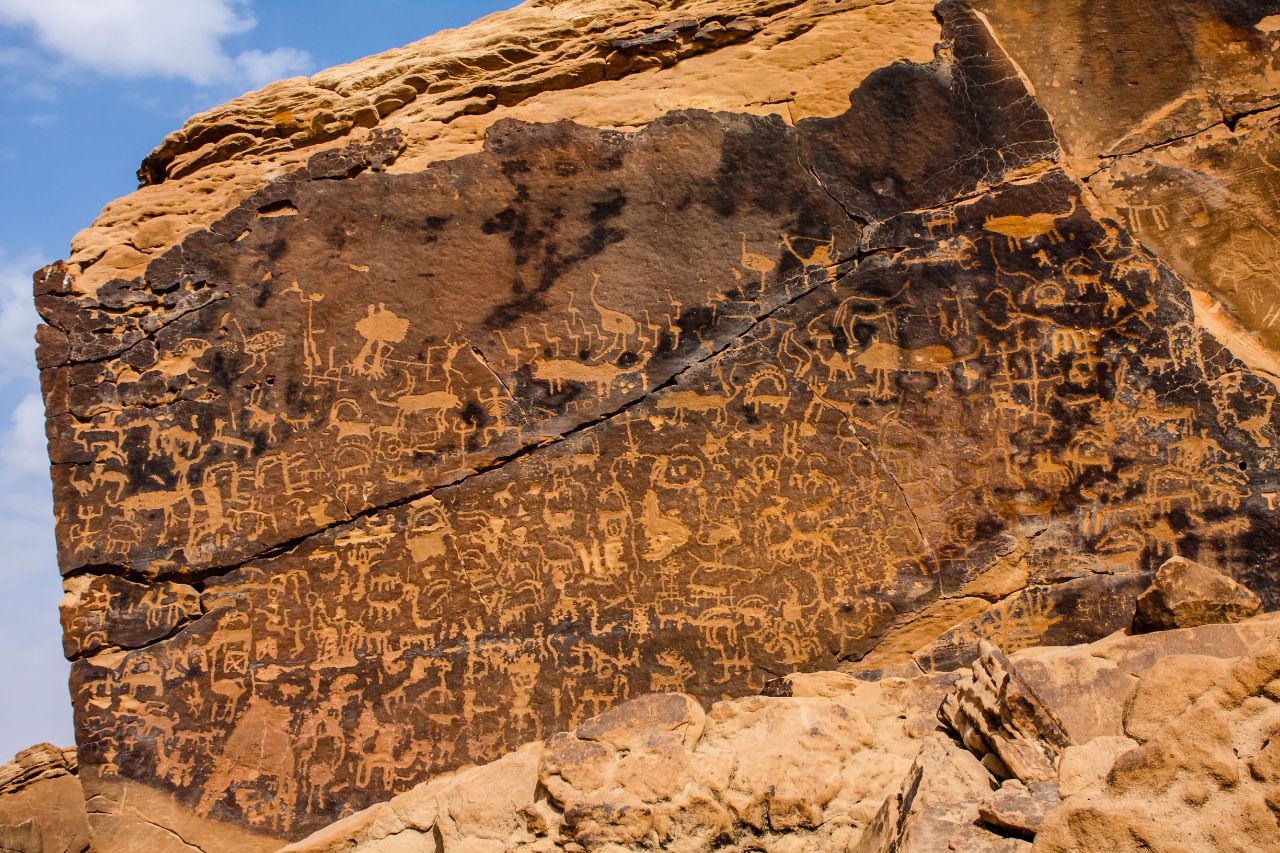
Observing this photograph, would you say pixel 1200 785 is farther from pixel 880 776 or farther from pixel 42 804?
pixel 42 804


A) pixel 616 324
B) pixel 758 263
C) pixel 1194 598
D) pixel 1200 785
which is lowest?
pixel 1200 785

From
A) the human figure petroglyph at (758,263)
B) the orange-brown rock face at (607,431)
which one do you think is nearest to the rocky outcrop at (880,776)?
the orange-brown rock face at (607,431)

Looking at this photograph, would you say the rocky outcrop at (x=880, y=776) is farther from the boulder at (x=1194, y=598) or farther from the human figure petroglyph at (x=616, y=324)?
the human figure petroglyph at (x=616, y=324)

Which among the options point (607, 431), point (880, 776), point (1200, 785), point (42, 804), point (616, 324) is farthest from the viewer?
point (42, 804)

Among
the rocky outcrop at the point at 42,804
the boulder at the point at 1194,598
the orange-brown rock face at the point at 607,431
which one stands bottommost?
the rocky outcrop at the point at 42,804

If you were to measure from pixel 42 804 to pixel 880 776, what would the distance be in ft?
14.2

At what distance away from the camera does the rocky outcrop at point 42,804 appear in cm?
586

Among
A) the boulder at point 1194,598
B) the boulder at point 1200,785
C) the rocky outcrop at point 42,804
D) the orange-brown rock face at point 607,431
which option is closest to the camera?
the boulder at point 1200,785

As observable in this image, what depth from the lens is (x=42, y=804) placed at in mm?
6207

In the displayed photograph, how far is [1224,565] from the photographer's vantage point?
5113mm

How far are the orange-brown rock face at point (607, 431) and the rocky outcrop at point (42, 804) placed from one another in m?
0.94

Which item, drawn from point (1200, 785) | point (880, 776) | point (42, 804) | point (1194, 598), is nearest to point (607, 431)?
point (880, 776)

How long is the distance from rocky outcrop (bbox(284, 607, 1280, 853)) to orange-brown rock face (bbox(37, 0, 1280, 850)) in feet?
1.17

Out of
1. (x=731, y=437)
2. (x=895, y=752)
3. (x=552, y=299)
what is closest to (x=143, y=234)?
(x=552, y=299)
